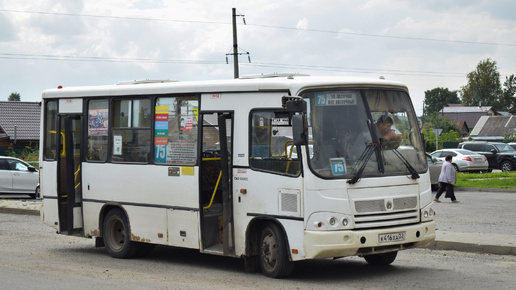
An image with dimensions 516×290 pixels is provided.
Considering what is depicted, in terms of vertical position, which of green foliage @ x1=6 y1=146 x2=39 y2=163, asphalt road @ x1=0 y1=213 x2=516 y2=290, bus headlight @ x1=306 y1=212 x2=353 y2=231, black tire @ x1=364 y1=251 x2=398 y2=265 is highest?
green foliage @ x1=6 y1=146 x2=39 y2=163

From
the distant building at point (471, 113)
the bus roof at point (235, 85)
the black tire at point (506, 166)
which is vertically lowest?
the black tire at point (506, 166)

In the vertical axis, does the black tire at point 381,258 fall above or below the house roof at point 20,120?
below

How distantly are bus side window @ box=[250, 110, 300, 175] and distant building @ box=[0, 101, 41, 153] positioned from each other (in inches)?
1990

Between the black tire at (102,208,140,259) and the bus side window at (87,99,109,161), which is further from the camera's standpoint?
the bus side window at (87,99,109,161)

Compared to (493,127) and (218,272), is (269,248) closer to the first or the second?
(218,272)

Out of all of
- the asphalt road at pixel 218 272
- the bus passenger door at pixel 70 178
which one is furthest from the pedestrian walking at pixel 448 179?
the bus passenger door at pixel 70 178

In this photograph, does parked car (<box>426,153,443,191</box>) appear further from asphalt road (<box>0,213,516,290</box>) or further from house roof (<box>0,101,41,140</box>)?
house roof (<box>0,101,41,140</box>)

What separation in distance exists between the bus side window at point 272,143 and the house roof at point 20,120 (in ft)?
175

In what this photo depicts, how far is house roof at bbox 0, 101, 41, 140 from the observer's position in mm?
63188

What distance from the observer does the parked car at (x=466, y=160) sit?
42.3 metres

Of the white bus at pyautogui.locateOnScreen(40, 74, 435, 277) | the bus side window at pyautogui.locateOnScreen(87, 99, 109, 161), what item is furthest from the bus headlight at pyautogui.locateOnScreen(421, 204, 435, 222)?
the bus side window at pyautogui.locateOnScreen(87, 99, 109, 161)

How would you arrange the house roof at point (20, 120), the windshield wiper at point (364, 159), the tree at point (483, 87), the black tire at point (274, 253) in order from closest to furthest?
the windshield wiper at point (364, 159), the black tire at point (274, 253), the house roof at point (20, 120), the tree at point (483, 87)

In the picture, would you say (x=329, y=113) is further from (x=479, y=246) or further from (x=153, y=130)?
(x=479, y=246)

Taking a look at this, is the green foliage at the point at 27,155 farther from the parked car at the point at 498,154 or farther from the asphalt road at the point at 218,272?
the asphalt road at the point at 218,272
